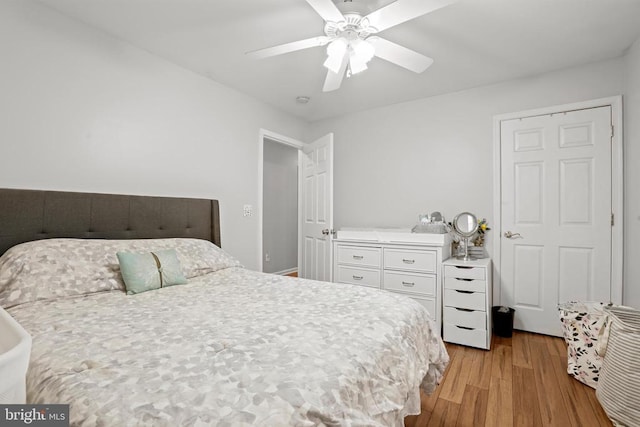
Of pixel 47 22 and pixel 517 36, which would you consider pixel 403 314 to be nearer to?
pixel 517 36

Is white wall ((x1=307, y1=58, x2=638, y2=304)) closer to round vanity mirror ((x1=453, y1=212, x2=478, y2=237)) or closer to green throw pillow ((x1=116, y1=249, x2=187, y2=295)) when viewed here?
round vanity mirror ((x1=453, y1=212, x2=478, y2=237))

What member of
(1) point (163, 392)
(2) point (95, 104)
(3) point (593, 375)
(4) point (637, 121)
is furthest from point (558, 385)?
(2) point (95, 104)

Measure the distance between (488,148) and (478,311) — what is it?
162 cm

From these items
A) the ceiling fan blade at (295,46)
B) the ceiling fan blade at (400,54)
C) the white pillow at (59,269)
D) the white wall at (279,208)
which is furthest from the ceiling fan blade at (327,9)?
the white wall at (279,208)

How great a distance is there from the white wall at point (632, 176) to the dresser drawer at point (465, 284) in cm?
104

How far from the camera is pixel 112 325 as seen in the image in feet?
3.97

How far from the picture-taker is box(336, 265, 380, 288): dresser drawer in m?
3.07

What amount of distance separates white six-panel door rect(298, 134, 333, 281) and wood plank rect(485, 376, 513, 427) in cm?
184

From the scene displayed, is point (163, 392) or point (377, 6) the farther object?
point (377, 6)

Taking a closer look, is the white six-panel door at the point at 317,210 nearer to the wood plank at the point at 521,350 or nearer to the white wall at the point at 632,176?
the wood plank at the point at 521,350

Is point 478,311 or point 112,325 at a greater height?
point 112,325

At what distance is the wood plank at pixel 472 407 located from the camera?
1650mm

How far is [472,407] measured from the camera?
1.77m

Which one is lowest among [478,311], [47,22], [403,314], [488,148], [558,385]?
[558,385]
